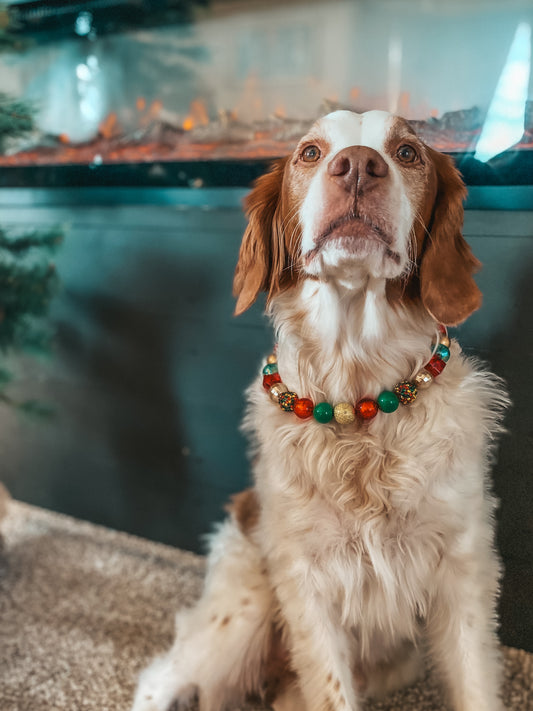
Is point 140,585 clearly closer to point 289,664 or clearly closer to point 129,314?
point 289,664

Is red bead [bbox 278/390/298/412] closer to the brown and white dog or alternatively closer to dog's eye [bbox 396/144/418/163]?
the brown and white dog

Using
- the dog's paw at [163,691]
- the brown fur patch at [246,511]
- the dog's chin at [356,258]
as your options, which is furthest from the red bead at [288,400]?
the dog's paw at [163,691]

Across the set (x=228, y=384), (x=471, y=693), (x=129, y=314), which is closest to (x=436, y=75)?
(x=228, y=384)

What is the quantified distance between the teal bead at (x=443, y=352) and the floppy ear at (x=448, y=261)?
93 mm

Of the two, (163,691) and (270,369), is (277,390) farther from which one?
(163,691)

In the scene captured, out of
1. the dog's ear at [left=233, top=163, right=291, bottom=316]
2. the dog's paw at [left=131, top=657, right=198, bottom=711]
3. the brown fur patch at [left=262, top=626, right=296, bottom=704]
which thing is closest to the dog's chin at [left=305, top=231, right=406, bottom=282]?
the dog's ear at [left=233, top=163, right=291, bottom=316]

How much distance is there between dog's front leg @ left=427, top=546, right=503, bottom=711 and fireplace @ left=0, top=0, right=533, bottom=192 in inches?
27.8

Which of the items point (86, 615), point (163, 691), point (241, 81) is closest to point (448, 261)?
point (241, 81)

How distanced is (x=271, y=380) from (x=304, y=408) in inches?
3.9

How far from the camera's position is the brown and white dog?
102cm

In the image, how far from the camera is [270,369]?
1.20 metres

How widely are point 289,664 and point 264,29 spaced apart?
59.6 inches

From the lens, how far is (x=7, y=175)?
1901 mm

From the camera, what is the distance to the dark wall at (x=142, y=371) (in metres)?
1.70
